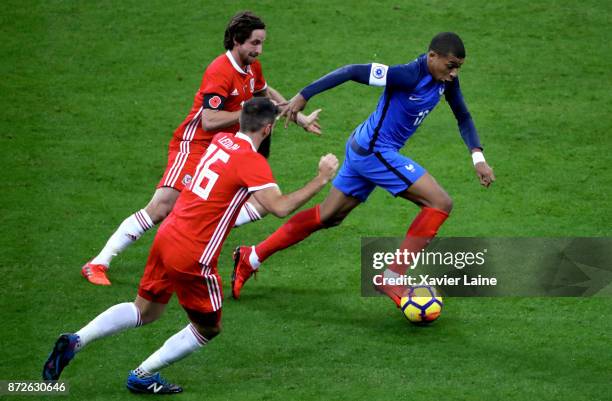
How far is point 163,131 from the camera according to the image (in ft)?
40.5

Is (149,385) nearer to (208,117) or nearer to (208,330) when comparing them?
(208,330)

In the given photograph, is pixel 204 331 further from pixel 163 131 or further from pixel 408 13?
pixel 408 13

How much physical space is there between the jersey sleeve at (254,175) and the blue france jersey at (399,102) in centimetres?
181

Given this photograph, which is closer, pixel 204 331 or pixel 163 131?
pixel 204 331

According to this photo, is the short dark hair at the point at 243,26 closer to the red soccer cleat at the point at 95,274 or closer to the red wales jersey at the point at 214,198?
the red wales jersey at the point at 214,198

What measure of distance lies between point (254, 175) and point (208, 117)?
7.17 feet

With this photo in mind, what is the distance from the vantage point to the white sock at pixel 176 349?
708cm

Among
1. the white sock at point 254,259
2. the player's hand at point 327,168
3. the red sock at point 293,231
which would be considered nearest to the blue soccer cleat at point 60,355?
the player's hand at point 327,168

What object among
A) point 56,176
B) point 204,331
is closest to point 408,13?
point 56,176

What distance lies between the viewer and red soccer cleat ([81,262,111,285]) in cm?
916

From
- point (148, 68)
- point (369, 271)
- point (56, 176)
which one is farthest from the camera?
point (148, 68)

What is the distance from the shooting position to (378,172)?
337 inches

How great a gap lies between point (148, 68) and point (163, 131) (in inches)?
64.9

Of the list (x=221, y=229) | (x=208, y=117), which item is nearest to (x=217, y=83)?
(x=208, y=117)
